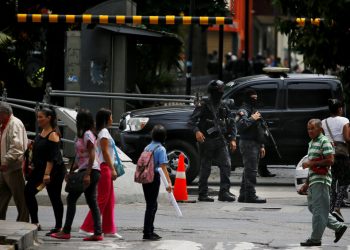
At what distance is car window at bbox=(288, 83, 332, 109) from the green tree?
9237 mm

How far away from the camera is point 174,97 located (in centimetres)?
2377

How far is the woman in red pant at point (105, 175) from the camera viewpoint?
14.1 meters

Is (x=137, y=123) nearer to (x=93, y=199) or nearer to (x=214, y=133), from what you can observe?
(x=214, y=133)

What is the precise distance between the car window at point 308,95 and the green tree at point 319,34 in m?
9.24

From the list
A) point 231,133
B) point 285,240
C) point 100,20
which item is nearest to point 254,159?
point 231,133

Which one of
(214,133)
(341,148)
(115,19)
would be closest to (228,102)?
(214,133)

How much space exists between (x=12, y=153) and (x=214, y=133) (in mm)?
5089

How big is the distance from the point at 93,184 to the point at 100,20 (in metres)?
10.9

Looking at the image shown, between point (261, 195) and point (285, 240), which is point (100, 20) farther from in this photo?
point (285, 240)

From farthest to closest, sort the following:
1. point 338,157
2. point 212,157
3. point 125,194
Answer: point 212,157, point 125,194, point 338,157

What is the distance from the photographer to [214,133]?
1877cm

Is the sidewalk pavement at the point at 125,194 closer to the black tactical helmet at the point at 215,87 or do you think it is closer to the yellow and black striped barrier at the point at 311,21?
the black tactical helmet at the point at 215,87

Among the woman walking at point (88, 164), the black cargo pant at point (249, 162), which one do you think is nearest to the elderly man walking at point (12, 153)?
the woman walking at point (88, 164)

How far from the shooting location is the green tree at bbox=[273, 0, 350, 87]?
12.1 m
